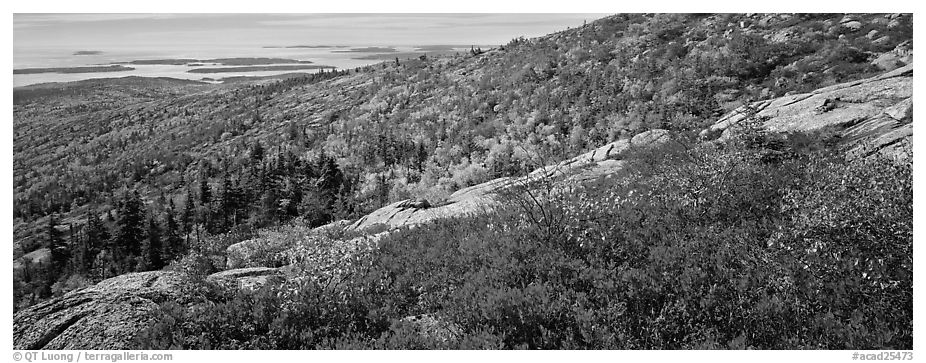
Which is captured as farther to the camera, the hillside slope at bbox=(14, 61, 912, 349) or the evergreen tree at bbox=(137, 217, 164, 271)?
the evergreen tree at bbox=(137, 217, 164, 271)

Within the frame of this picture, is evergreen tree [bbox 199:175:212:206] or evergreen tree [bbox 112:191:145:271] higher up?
evergreen tree [bbox 199:175:212:206]

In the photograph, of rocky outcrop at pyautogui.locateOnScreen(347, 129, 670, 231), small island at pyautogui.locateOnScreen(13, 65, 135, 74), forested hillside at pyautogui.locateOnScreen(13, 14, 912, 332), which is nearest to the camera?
small island at pyautogui.locateOnScreen(13, 65, 135, 74)

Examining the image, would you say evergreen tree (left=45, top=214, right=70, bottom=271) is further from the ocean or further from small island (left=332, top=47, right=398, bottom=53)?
small island (left=332, top=47, right=398, bottom=53)

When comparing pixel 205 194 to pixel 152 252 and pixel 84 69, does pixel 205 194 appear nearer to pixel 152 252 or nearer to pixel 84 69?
pixel 152 252

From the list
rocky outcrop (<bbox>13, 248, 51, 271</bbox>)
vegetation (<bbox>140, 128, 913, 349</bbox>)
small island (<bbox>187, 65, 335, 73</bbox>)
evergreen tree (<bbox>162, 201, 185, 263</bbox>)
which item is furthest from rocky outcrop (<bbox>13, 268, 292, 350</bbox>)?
rocky outcrop (<bbox>13, 248, 51, 271</bbox>)

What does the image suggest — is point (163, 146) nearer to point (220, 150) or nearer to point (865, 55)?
point (220, 150)

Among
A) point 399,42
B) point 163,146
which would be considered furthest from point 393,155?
point 163,146

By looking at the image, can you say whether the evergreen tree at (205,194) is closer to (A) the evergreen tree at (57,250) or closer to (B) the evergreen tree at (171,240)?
(B) the evergreen tree at (171,240)
